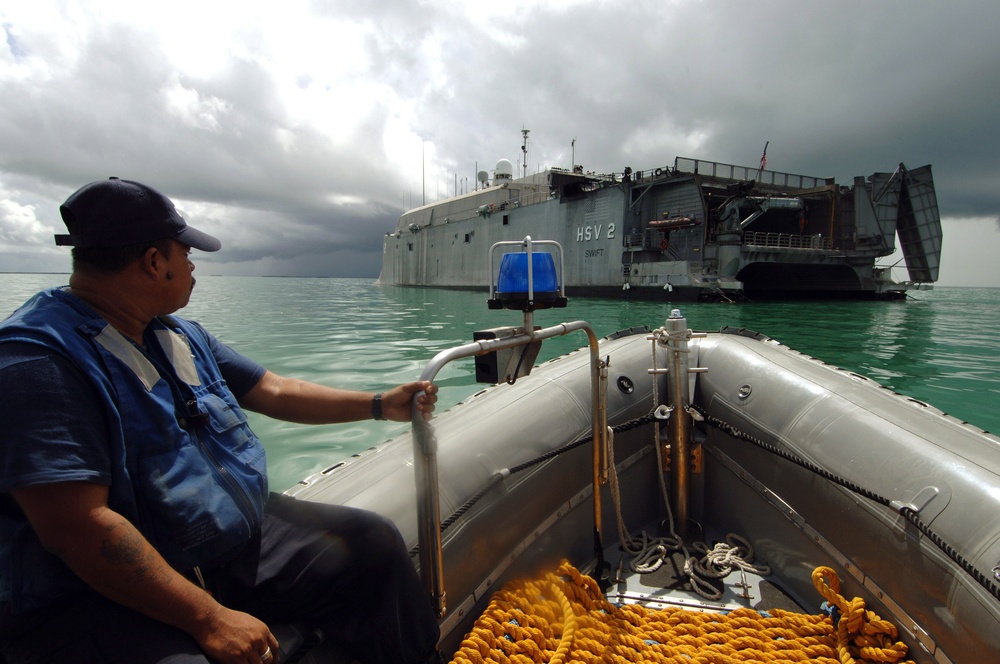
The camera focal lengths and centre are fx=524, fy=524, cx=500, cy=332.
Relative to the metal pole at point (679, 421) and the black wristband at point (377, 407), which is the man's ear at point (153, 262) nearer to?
the black wristband at point (377, 407)

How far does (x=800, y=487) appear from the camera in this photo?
2.37m

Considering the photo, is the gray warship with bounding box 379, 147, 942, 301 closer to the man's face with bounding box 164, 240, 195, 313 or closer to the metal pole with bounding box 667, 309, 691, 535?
the metal pole with bounding box 667, 309, 691, 535

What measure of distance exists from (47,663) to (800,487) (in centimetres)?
Result: 261

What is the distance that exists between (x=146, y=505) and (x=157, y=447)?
0.38 ft

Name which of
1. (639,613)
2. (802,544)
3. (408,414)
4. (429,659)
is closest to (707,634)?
(639,613)

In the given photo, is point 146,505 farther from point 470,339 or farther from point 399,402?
point 470,339

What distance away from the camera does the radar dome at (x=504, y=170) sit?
40.5 meters

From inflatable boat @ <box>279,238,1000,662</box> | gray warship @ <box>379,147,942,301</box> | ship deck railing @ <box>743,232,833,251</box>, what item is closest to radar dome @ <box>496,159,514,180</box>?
gray warship @ <box>379,147,942,301</box>

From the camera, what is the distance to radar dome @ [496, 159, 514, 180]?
133 feet

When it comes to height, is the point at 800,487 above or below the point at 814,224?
below

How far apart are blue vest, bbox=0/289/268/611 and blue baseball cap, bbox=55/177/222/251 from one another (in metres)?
0.14

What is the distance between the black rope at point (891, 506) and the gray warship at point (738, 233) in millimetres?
21370

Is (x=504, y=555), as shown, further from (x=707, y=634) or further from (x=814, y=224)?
(x=814, y=224)

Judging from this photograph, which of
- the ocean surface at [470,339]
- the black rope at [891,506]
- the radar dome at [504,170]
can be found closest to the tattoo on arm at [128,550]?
the ocean surface at [470,339]
